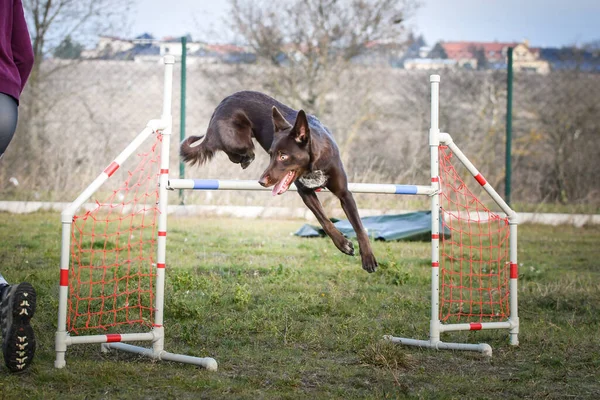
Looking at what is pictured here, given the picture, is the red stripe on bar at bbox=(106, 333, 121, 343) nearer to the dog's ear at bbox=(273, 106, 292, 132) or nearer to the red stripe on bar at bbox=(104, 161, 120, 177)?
the red stripe on bar at bbox=(104, 161, 120, 177)

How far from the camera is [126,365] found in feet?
12.4

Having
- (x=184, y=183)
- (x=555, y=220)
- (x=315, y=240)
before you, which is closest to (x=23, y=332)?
(x=184, y=183)

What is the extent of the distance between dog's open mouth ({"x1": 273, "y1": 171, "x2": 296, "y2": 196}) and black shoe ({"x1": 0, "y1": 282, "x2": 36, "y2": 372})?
1.40 m

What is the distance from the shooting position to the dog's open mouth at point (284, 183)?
4.04m

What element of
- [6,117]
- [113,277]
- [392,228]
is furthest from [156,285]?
[392,228]

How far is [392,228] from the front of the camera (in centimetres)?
923

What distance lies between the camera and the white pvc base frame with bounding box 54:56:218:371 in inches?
145

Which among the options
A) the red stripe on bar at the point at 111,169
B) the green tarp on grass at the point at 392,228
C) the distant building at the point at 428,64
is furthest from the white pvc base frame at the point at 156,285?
the distant building at the point at 428,64

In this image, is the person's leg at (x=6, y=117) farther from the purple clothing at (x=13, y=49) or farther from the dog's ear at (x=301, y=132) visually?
the dog's ear at (x=301, y=132)

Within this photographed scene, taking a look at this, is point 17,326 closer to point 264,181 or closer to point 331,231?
point 264,181

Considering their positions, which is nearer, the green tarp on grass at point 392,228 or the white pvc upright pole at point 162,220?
the white pvc upright pole at point 162,220

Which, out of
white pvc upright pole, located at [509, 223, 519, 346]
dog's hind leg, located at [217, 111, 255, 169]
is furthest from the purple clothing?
white pvc upright pole, located at [509, 223, 519, 346]

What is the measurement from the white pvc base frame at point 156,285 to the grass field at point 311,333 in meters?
0.07

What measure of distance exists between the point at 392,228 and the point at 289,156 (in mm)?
5369
